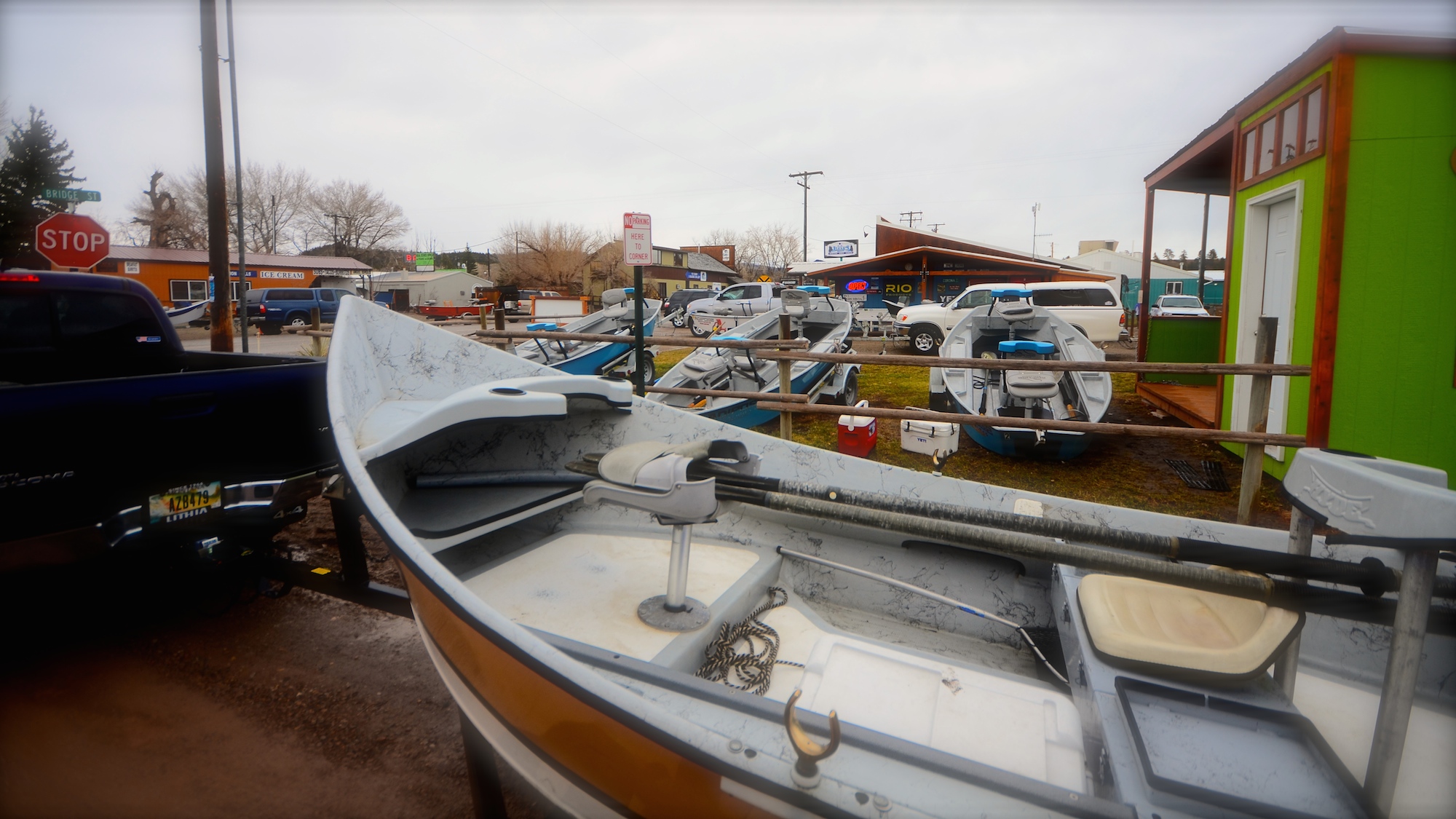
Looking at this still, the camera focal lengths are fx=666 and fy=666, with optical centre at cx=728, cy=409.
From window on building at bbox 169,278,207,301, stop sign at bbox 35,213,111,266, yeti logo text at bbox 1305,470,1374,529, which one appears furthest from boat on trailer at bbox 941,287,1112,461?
window on building at bbox 169,278,207,301

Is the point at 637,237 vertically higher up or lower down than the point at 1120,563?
higher up

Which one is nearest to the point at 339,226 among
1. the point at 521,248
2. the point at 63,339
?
the point at 521,248

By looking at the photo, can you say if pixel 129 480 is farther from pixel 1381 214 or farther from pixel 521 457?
pixel 1381 214

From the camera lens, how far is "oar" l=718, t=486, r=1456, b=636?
1.50 metres

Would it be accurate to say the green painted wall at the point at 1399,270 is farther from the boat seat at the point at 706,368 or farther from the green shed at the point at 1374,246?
the boat seat at the point at 706,368

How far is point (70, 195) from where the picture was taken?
779 centimetres

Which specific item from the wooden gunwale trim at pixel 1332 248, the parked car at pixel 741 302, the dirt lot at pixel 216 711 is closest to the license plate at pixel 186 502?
the dirt lot at pixel 216 711

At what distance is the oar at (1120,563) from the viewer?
150 cm

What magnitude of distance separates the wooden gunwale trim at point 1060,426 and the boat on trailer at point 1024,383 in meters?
0.19

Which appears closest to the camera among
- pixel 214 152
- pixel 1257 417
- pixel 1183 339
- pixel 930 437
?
pixel 1257 417

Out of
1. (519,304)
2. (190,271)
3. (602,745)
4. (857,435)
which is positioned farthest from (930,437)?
(190,271)

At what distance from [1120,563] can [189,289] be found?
4880 centimetres

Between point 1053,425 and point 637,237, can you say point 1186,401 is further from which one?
point 637,237

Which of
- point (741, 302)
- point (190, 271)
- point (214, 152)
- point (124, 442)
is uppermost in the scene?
point (190, 271)
